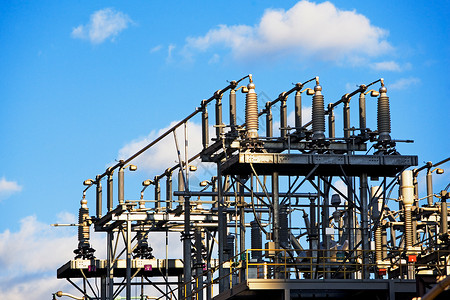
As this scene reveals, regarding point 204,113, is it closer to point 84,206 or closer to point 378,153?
point 378,153

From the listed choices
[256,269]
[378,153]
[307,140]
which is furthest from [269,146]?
[256,269]

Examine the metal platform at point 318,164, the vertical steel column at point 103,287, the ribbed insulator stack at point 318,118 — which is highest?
the ribbed insulator stack at point 318,118

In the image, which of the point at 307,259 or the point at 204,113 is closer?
the point at 307,259

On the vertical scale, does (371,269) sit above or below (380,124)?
below

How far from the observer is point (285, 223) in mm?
48875

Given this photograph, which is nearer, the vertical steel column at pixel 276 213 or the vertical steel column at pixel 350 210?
the vertical steel column at pixel 276 213

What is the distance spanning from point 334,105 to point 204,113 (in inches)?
243

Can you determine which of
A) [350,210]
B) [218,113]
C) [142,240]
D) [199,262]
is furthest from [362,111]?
[142,240]

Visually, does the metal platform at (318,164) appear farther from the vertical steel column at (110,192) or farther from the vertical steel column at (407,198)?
the vertical steel column at (110,192)

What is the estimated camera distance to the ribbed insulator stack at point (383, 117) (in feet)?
152

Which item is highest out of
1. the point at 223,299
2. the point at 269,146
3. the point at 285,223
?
the point at 269,146

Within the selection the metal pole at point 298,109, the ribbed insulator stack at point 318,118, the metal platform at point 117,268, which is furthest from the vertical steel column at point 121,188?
the ribbed insulator stack at point 318,118

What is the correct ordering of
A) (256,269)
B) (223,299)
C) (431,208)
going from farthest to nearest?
(431,208), (223,299), (256,269)

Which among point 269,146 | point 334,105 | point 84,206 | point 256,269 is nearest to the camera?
point 256,269
